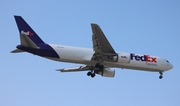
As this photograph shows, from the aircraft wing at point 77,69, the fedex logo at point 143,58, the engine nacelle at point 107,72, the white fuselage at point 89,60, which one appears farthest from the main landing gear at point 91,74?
the fedex logo at point 143,58

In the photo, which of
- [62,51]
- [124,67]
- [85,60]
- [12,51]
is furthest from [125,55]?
[12,51]

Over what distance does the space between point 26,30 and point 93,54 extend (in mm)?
7265

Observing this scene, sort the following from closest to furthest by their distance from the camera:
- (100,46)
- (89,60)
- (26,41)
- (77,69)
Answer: (26,41) → (100,46) → (89,60) → (77,69)

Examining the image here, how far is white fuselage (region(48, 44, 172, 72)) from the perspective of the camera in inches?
1336

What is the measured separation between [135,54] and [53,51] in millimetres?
9320

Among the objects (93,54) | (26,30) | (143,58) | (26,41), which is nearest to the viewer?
(26,41)

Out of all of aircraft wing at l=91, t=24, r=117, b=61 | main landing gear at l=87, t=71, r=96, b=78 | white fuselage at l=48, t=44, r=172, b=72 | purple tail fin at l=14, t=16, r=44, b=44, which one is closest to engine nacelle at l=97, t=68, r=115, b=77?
main landing gear at l=87, t=71, r=96, b=78

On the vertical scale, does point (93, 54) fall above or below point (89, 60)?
above

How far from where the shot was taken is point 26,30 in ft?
111

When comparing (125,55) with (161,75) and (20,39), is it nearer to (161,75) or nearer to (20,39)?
(161,75)

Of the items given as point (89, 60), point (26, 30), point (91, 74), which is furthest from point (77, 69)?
point (26, 30)

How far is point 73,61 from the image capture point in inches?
1358

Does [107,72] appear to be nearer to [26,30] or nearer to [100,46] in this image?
[100,46]

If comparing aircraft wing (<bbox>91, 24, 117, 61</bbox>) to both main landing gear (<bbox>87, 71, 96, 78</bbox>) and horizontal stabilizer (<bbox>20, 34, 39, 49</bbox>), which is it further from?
horizontal stabilizer (<bbox>20, 34, 39, 49</bbox>)
